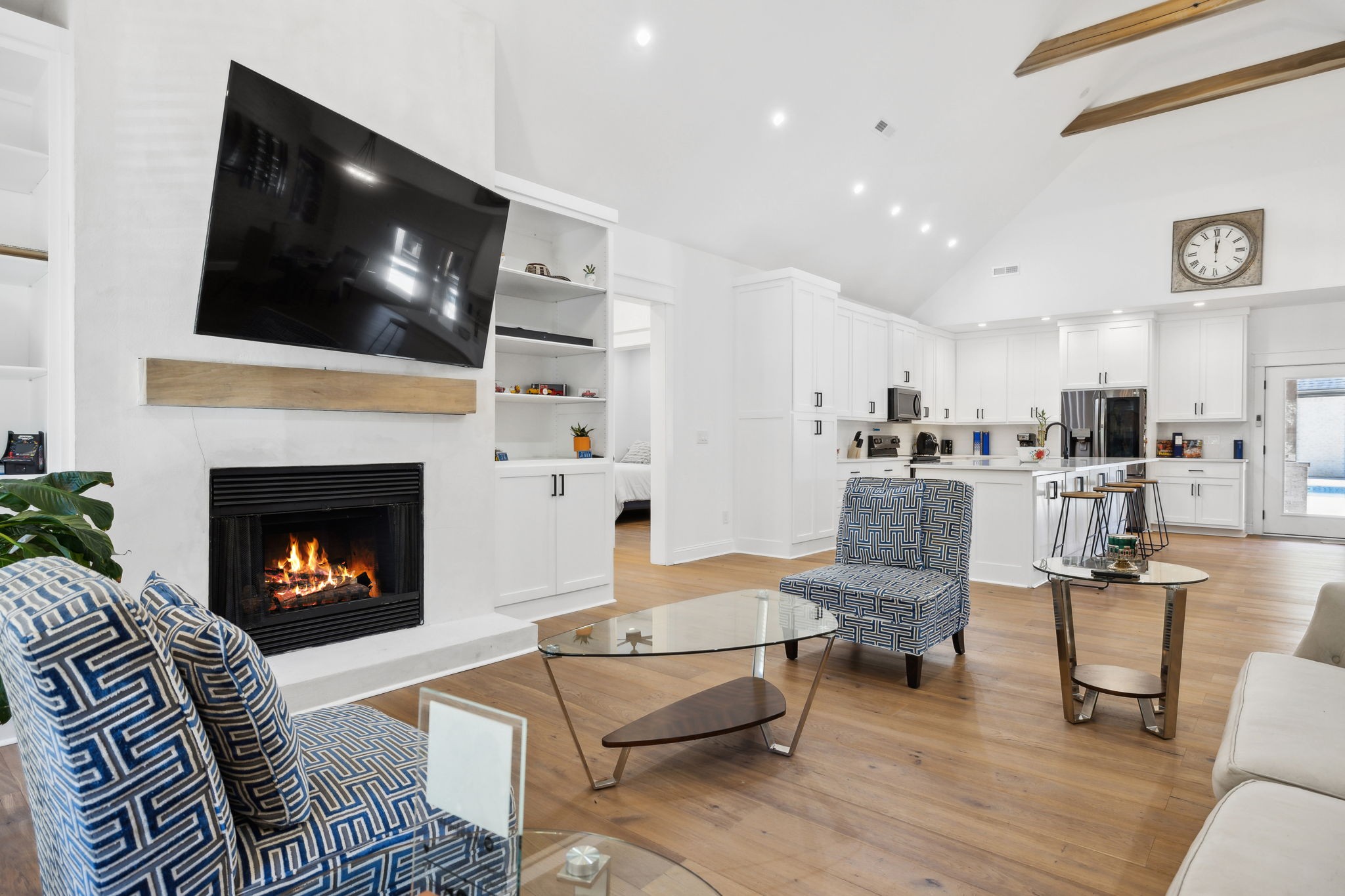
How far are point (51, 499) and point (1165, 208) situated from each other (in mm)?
9851

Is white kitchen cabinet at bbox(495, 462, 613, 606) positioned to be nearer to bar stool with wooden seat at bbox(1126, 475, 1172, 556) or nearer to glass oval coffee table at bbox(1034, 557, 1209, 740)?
glass oval coffee table at bbox(1034, 557, 1209, 740)

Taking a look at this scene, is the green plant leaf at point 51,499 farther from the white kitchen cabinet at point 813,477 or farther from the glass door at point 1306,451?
the glass door at point 1306,451

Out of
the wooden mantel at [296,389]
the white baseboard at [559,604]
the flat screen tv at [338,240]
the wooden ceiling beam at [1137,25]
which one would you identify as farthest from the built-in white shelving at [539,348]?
the wooden ceiling beam at [1137,25]

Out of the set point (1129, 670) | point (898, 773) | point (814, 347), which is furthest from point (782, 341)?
point (898, 773)

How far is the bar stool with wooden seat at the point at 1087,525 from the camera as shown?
18.1 feet

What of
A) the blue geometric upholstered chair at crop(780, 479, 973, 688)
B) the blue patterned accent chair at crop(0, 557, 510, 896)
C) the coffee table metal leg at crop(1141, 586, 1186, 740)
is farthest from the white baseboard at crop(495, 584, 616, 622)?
the coffee table metal leg at crop(1141, 586, 1186, 740)

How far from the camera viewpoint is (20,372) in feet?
8.63

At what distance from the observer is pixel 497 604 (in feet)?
13.8

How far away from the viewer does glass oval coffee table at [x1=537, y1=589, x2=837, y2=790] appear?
230 centimetres

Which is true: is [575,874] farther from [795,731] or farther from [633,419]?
[633,419]

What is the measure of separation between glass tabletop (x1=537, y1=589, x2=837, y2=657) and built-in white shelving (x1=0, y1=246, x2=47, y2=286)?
2.37 meters

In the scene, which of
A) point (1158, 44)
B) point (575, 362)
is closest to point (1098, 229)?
point (1158, 44)

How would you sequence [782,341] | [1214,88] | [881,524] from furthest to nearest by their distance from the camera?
[1214,88], [782,341], [881,524]

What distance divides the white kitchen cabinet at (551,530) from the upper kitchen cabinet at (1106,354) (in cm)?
677
